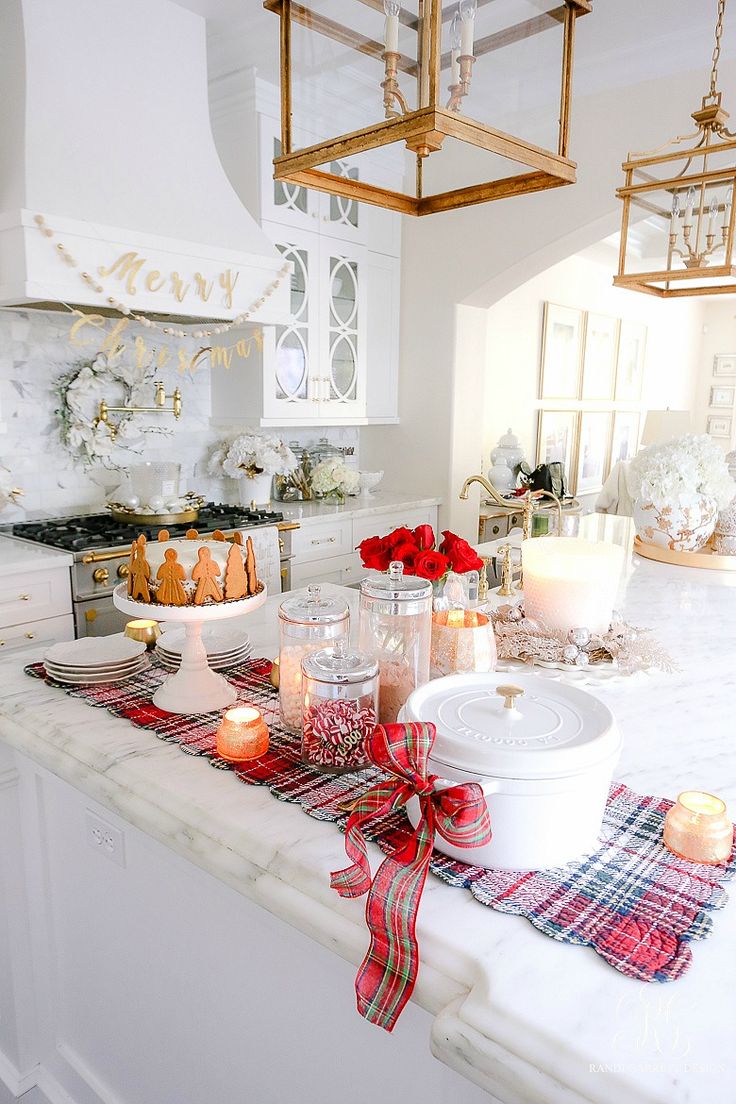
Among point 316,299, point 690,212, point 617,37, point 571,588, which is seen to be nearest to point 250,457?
point 316,299

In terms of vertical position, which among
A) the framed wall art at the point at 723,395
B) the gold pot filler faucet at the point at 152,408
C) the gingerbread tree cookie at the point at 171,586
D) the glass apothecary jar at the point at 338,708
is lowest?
the glass apothecary jar at the point at 338,708

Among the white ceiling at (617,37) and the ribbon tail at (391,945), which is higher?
the white ceiling at (617,37)

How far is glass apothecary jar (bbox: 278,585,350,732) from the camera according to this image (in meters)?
1.15

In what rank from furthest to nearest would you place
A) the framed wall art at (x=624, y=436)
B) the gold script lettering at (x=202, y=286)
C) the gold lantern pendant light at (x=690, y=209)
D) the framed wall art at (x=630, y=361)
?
the framed wall art at (x=624, y=436)
the framed wall art at (x=630, y=361)
the gold script lettering at (x=202, y=286)
the gold lantern pendant light at (x=690, y=209)

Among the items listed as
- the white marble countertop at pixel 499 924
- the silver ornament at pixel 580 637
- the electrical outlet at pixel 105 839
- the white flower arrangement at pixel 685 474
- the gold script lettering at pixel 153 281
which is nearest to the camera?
the white marble countertop at pixel 499 924

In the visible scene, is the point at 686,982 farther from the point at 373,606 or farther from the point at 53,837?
the point at 53,837

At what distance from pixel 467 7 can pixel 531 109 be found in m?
0.22

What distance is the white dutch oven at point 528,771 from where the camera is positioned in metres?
0.84

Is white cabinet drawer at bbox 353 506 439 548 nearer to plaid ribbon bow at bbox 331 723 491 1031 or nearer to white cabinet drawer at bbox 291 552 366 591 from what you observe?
white cabinet drawer at bbox 291 552 366 591

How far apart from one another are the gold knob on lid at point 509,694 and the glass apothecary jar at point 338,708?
180 mm

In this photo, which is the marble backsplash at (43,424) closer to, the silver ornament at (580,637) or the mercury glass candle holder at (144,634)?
the mercury glass candle holder at (144,634)

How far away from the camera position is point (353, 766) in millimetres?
1091

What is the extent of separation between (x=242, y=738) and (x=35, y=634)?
5.81 ft

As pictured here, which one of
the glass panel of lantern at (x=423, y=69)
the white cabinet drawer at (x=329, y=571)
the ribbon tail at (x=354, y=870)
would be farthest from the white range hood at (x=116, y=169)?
the ribbon tail at (x=354, y=870)
